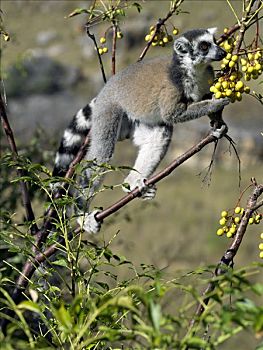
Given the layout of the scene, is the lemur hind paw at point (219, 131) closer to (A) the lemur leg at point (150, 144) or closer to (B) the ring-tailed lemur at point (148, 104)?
(B) the ring-tailed lemur at point (148, 104)

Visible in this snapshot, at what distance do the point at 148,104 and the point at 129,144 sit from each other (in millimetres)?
9721

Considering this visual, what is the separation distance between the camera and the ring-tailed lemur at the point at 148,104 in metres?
4.17

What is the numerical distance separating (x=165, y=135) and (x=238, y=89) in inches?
87.5

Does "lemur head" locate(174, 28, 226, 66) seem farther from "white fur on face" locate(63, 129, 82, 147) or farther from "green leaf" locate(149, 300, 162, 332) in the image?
"green leaf" locate(149, 300, 162, 332)

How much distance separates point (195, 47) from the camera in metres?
4.34

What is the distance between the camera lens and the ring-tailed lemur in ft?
13.7

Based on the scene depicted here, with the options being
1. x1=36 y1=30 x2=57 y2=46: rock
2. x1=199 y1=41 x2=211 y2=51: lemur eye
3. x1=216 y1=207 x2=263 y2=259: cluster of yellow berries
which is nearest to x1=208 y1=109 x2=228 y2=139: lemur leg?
x1=216 y1=207 x2=263 y2=259: cluster of yellow berries

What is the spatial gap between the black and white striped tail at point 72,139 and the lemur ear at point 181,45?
62 cm

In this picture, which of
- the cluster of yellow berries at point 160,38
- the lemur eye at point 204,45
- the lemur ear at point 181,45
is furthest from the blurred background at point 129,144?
the lemur eye at point 204,45

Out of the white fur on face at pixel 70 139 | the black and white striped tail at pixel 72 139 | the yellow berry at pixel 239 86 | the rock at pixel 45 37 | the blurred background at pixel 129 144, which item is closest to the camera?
the yellow berry at pixel 239 86

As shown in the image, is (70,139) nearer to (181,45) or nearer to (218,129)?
(181,45)

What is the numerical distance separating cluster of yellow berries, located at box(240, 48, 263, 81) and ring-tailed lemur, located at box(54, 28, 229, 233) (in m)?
1.77

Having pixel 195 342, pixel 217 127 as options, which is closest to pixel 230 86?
pixel 217 127

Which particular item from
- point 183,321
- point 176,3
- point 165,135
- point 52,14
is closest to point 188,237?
point 165,135
